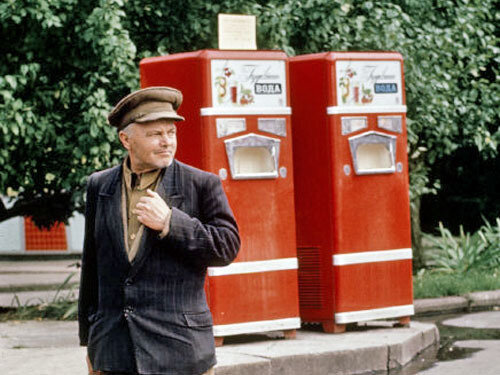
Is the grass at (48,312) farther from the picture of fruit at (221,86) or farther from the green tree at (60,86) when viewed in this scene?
the picture of fruit at (221,86)

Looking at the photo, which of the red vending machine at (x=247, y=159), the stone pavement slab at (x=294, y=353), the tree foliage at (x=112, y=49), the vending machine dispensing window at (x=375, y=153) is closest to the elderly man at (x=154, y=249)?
the stone pavement slab at (x=294, y=353)

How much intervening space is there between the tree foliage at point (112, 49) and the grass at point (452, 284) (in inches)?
67.8

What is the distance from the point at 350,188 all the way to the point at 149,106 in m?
4.70

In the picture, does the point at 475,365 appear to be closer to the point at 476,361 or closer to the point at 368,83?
the point at 476,361

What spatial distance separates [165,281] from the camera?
11.8ft

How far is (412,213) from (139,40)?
545 cm

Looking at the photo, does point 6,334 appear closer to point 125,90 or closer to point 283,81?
Answer: point 125,90

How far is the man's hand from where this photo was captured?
3.53 meters

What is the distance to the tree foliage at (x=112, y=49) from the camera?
9312 millimetres

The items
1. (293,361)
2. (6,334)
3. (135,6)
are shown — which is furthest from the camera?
(135,6)

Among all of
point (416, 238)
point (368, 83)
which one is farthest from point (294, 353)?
point (416, 238)

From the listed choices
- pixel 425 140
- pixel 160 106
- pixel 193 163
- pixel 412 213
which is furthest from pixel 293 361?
pixel 412 213

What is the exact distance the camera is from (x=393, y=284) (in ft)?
27.7

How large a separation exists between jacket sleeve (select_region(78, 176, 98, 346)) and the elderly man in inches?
0.7
